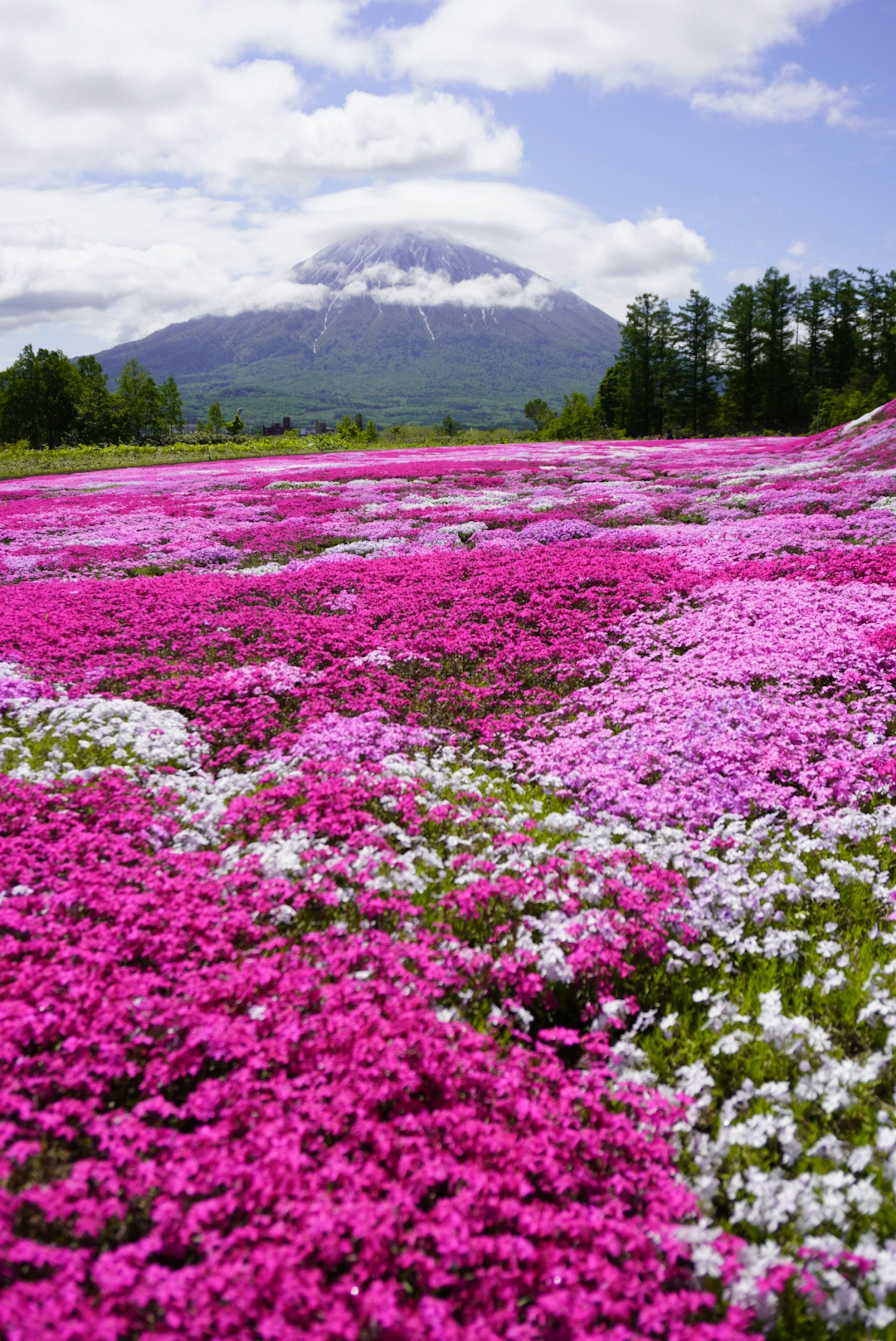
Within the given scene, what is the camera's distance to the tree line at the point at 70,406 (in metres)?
Result: 108

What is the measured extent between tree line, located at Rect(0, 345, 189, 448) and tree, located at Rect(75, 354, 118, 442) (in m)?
0.08

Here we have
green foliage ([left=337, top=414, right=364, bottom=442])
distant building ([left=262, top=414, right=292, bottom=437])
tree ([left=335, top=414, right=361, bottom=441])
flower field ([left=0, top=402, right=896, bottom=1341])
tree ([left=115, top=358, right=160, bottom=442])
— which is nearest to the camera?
flower field ([left=0, top=402, right=896, bottom=1341])

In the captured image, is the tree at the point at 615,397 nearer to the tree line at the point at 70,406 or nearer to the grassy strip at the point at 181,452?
the grassy strip at the point at 181,452

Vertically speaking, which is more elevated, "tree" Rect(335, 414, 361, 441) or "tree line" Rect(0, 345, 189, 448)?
"tree line" Rect(0, 345, 189, 448)

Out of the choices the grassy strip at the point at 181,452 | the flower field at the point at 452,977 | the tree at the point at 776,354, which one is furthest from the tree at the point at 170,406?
the flower field at the point at 452,977

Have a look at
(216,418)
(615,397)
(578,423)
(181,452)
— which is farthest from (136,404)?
(615,397)

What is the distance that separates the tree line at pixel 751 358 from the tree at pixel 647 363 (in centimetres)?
13

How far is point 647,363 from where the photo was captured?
351 feet

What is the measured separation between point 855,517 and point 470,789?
769 inches

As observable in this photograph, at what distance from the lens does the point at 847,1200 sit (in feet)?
14.3

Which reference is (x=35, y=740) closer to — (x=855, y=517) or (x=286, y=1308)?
(x=286, y=1308)

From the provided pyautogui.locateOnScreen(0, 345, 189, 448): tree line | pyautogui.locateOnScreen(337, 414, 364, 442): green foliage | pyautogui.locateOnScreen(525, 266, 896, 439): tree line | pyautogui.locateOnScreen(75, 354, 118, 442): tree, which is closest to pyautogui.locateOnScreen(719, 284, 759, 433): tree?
pyautogui.locateOnScreen(525, 266, 896, 439): tree line

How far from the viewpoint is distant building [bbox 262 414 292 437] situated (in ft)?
349

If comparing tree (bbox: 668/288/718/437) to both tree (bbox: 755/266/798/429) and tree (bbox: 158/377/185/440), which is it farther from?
tree (bbox: 158/377/185/440)
